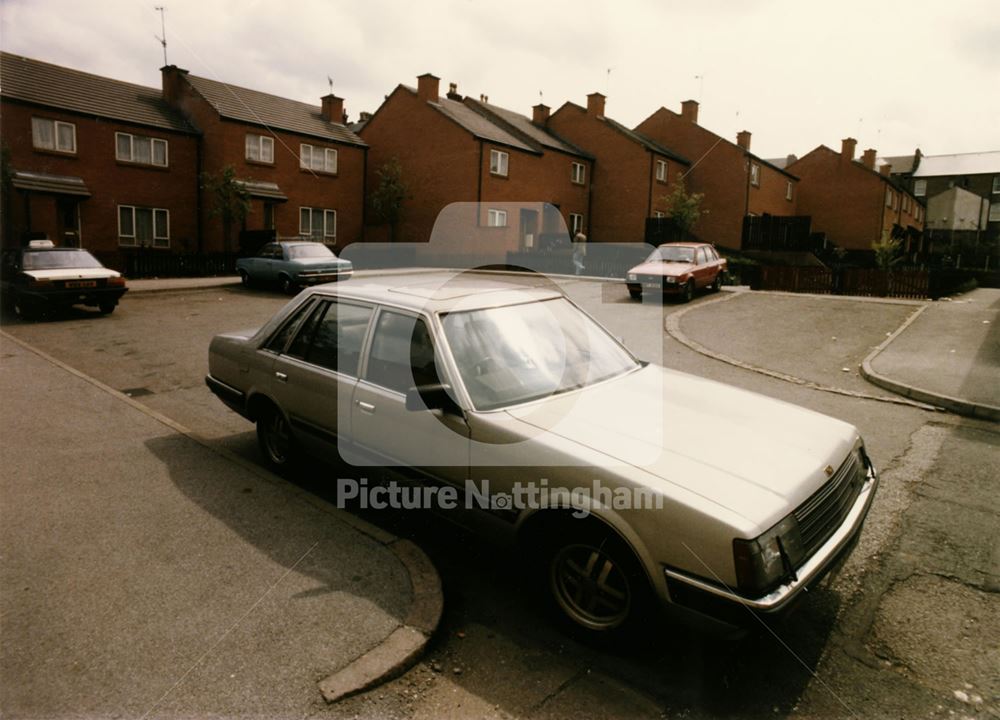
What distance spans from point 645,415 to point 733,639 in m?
1.26

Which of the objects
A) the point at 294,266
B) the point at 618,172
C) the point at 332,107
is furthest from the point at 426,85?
the point at 294,266

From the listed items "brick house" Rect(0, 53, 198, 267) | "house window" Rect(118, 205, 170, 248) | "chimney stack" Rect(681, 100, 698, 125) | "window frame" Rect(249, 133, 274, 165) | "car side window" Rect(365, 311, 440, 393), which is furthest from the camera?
"chimney stack" Rect(681, 100, 698, 125)

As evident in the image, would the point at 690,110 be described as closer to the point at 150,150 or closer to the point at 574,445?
the point at 150,150

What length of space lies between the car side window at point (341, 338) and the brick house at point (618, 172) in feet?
115

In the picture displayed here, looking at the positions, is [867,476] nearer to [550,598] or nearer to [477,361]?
[550,598]

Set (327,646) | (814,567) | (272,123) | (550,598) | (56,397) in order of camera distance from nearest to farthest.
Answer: (814,567), (327,646), (550,598), (56,397), (272,123)

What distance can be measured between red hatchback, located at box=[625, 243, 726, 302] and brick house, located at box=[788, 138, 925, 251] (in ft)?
111

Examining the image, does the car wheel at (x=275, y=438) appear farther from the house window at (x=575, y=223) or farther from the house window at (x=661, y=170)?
the house window at (x=661, y=170)

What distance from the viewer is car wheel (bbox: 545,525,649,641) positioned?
9.77 ft

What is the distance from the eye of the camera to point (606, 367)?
434 cm

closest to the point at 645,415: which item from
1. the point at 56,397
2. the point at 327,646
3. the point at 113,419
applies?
the point at 327,646

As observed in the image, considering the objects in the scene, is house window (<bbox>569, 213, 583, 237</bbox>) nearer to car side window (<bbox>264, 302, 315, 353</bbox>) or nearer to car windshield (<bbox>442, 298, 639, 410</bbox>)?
car side window (<bbox>264, 302, 315, 353</bbox>)

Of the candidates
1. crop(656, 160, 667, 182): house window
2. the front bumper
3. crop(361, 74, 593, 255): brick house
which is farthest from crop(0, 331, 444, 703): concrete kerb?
crop(656, 160, 667, 182): house window

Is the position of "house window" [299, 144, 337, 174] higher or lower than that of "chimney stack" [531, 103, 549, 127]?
lower
